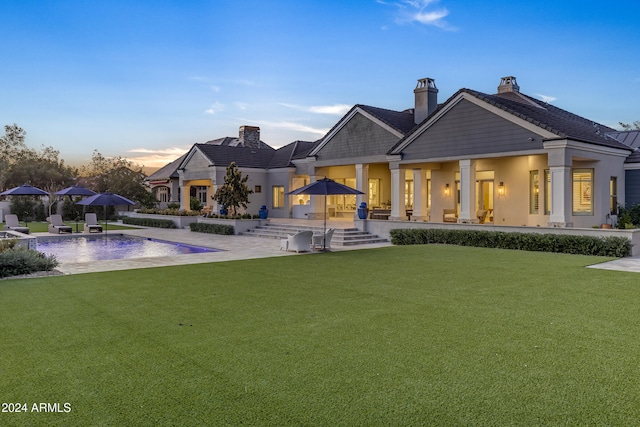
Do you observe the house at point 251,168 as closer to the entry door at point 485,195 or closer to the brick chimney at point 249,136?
the brick chimney at point 249,136

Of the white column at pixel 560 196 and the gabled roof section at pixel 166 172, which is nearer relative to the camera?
the white column at pixel 560 196

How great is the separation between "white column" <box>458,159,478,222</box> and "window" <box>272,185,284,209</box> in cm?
1430

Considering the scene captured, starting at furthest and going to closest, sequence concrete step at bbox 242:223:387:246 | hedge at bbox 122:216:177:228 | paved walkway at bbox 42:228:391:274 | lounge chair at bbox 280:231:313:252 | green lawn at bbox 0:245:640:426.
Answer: hedge at bbox 122:216:177:228 < concrete step at bbox 242:223:387:246 < lounge chair at bbox 280:231:313:252 < paved walkway at bbox 42:228:391:274 < green lawn at bbox 0:245:640:426

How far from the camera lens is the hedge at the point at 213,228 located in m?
23.2

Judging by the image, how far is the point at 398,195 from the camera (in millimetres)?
20844

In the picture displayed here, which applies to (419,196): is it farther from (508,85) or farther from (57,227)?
(57,227)

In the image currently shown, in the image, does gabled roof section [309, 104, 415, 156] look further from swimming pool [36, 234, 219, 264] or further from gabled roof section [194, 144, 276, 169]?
swimming pool [36, 234, 219, 264]

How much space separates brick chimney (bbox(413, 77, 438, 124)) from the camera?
22.9 m

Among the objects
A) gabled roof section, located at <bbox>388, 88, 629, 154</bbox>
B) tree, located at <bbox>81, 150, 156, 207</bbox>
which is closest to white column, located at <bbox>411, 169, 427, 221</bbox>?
gabled roof section, located at <bbox>388, 88, 629, 154</bbox>

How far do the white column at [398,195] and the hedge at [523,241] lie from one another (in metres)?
2.27

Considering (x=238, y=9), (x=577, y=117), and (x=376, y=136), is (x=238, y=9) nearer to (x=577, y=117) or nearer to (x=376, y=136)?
(x=376, y=136)

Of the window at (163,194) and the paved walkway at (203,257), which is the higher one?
the window at (163,194)

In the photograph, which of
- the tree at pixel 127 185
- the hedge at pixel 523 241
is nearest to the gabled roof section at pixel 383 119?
the hedge at pixel 523 241

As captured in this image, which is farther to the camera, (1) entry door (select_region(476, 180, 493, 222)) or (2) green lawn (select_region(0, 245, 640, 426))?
(1) entry door (select_region(476, 180, 493, 222))
